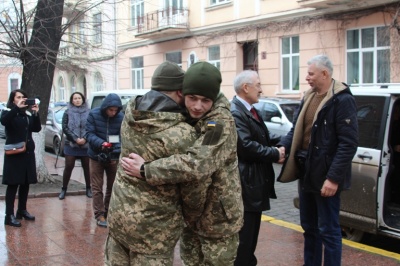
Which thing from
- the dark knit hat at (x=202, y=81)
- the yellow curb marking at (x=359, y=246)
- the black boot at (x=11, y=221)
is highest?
the dark knit hat at (x=202, y=81)

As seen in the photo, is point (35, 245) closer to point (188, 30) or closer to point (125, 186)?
point (125, 186)

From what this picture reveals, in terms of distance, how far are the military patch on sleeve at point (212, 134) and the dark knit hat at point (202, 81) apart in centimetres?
17

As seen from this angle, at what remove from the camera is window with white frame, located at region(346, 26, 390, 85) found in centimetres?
1534

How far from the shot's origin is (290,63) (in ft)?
59.9

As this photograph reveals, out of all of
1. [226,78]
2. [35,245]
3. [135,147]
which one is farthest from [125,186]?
[226,78]

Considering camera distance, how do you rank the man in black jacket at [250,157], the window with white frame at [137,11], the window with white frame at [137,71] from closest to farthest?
the man in black jacket at [250,157] < the window with white frame at [137,11] < the window with white frame at [137,71]

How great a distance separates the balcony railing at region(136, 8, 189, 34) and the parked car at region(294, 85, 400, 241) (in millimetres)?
17486

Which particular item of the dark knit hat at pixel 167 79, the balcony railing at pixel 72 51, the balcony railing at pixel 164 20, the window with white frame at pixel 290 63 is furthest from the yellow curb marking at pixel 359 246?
the balcony railing at pixel 164 20

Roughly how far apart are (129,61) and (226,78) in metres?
8.08

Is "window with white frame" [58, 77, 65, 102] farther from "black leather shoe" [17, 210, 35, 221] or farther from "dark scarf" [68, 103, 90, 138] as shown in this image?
"black leather shoe" [17, 210, 35, 221]

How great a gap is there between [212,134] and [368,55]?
14.2 m

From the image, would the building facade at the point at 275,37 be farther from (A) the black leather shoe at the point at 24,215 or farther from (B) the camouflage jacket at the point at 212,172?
(B) the camouflage jacket at the point at 212,172

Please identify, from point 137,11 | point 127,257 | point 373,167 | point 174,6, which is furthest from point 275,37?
point 127,257

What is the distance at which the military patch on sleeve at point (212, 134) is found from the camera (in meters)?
2.83
